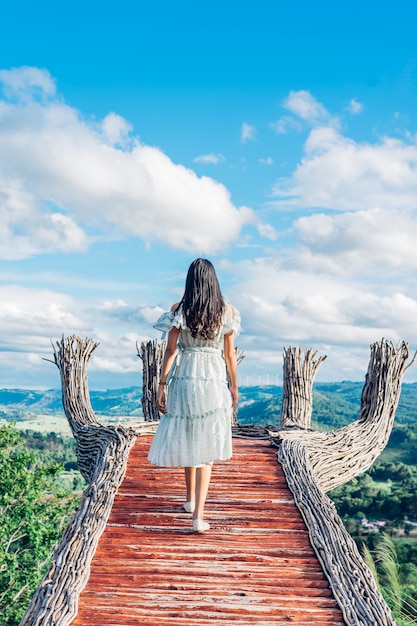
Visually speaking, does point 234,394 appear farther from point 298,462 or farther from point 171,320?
point 298,462

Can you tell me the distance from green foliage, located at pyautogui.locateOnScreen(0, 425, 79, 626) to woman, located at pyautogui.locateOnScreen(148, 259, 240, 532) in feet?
22.4

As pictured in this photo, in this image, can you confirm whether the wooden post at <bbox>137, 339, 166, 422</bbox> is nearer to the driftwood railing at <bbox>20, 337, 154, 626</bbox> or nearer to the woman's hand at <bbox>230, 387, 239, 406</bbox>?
the driftwood railing at <bbox>20, 337, 154, 626</bbox>

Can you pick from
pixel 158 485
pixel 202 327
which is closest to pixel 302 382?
pixel 158 485

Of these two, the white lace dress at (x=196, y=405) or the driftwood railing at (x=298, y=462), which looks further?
the white lace dress at (x=196, y=405)

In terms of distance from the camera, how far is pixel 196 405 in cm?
376

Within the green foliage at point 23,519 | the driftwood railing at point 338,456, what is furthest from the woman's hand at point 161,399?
the green foliage at point 23,519

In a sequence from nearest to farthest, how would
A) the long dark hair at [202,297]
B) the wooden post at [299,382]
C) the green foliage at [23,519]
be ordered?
the long dark hair at [202,297] < the wooden post at [299,382] < the green foliage at [23,519]

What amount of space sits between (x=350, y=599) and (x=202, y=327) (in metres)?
1.64

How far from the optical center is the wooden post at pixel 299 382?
302 inches

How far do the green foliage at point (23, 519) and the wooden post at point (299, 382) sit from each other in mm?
4747

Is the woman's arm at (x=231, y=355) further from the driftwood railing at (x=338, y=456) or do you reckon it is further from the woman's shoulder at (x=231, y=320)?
the driftwood railing at (x=338, y=456)

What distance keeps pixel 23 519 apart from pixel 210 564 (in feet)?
25.4

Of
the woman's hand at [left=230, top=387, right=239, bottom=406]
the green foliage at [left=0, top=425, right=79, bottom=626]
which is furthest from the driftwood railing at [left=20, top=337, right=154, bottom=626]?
the green foliage at [left=0, top=425, right=79, bottom=626]

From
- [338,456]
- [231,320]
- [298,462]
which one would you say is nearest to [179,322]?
Result: [231,320]
